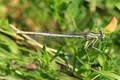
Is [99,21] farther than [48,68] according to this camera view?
Yes

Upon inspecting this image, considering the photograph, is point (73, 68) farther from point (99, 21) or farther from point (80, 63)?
point (99, 21)

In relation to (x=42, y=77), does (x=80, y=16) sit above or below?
above

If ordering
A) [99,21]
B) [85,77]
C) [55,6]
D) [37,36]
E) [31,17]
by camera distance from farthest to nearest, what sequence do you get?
[31,17] < [99,21] < [55,6] < [37,36] < [85,77]

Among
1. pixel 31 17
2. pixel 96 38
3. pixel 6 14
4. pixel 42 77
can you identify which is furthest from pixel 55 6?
pixel 6 14

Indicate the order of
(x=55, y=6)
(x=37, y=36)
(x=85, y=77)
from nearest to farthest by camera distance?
(x=85, y=77)
(x=37, y=36)
(x=55, y=6)

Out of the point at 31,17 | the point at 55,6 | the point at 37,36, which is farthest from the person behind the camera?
the point at 31,17

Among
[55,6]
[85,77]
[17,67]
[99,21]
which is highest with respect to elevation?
[99,21]

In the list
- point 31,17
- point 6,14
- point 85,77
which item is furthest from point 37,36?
point 6,14

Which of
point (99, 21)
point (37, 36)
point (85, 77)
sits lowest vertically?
point (85, 77)

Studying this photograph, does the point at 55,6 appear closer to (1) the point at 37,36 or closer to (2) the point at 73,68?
(1) the point at 37,36
